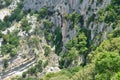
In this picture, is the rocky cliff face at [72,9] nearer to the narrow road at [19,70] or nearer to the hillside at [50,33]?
the hillside at [50,33]

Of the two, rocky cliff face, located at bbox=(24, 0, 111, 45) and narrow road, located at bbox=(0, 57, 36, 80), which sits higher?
rocky cliff face, located at bbox=(24, 0, 111, 45)

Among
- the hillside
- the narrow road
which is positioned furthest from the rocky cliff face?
the narrow road

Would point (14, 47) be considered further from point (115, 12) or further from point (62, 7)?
point (115, 12)

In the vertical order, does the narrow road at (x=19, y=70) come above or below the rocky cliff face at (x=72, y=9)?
below

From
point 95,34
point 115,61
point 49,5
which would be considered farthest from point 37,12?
point 115,61

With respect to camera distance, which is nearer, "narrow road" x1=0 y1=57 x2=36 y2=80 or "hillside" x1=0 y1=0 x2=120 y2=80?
"hillside" x1=0 y1=0 x2=120 y2=80

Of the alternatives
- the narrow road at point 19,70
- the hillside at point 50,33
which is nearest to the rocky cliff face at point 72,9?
the hillside at point 50,33

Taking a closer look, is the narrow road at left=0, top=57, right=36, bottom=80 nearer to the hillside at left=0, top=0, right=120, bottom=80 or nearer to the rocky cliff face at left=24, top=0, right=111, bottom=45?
the hillside at left=0, top=0, right=120, bottom=80

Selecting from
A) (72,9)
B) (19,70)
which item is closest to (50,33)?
(72,9)
